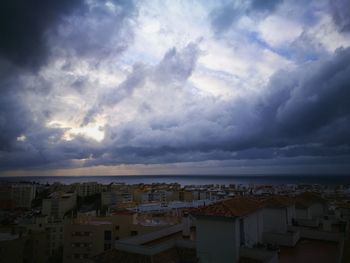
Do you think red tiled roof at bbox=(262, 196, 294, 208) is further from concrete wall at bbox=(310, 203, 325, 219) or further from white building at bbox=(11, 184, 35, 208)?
white building at bbox=(11, 184, 35, 208)

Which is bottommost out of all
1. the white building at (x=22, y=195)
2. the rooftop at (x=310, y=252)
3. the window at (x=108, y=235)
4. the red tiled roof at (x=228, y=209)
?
the white building at (x=22, y=195)

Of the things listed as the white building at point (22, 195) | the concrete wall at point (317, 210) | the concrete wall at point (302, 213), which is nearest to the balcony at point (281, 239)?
the concrete wall at point (302, 213)

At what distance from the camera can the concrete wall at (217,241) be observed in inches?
479

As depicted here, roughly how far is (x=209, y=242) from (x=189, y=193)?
84.7 m

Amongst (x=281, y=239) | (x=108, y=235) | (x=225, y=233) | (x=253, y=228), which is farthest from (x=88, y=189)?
(x=225, y=233)

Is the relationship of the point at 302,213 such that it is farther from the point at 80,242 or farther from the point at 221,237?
the point at 80,242

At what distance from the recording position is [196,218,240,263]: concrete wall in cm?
1216

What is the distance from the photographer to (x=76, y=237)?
100 ft

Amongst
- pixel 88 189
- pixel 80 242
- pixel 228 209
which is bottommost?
pixel 88 189

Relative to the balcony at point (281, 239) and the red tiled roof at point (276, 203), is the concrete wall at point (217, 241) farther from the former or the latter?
the red tiled roof at point (276, 203)

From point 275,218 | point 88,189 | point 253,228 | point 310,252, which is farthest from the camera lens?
point 88,189

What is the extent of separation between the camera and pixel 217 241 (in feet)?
41.0

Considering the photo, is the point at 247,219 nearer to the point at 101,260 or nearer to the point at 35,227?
the point at 101,260

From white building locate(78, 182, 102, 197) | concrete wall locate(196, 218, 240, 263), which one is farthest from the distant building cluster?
white building locate(78, 182, 102, 197)
